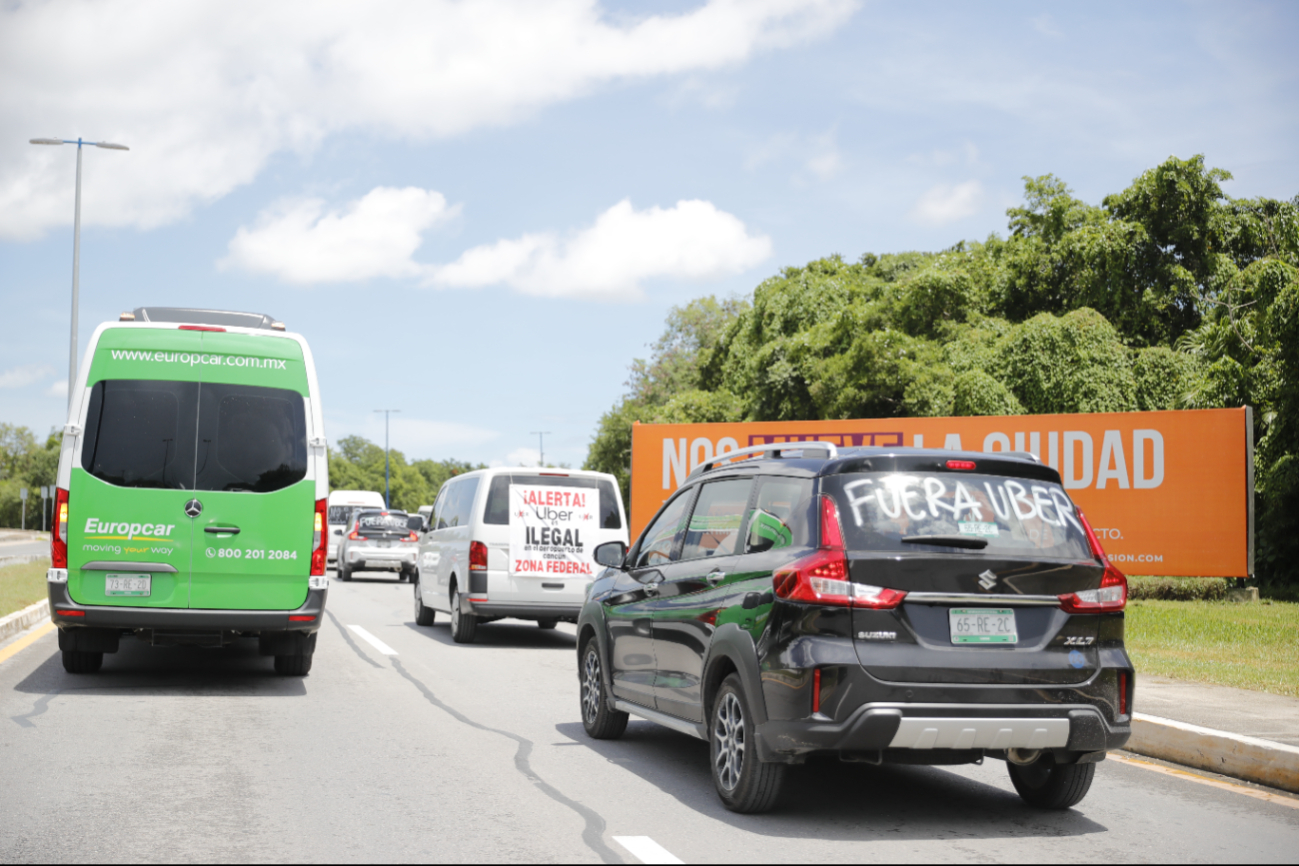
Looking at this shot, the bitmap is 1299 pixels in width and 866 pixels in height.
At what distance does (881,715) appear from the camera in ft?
18.0

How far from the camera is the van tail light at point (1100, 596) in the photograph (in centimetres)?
584

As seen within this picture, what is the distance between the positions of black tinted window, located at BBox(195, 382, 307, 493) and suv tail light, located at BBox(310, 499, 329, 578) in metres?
0.32

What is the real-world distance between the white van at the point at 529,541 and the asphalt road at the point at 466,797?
446cm

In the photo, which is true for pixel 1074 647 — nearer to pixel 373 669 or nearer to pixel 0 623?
pixel 373 669

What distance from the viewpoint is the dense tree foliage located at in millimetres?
23188

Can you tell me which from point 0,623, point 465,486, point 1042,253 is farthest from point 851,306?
point 0,623

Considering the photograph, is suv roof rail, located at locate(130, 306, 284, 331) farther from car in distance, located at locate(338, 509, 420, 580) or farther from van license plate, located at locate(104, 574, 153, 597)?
car in distance, located at locate(338, 509, 420, 580)

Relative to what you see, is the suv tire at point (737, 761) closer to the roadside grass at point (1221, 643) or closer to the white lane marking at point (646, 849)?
the white lane marking at point (646, 849)

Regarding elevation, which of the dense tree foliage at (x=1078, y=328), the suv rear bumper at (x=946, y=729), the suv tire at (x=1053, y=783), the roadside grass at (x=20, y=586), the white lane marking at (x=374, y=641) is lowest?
the white lane marking at (x=374, y=641)

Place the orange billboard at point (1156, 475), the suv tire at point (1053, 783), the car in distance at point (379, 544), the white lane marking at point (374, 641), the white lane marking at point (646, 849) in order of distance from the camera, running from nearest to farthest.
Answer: the white lane marking at point (646, 849), the suv tire at point (1053, 783), the white lane marking at point (374, 641), the orange billboard at point (1156, 475), the car in distance at point (379, 544)

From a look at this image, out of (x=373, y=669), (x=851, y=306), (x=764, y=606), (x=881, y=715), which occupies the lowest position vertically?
(x=373, y=669)

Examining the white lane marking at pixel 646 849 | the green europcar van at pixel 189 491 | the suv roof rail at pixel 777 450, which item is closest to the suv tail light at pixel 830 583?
the suv roof rail at pixel 777 450

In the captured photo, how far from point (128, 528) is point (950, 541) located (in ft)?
23.1

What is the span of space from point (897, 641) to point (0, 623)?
40.4ft
